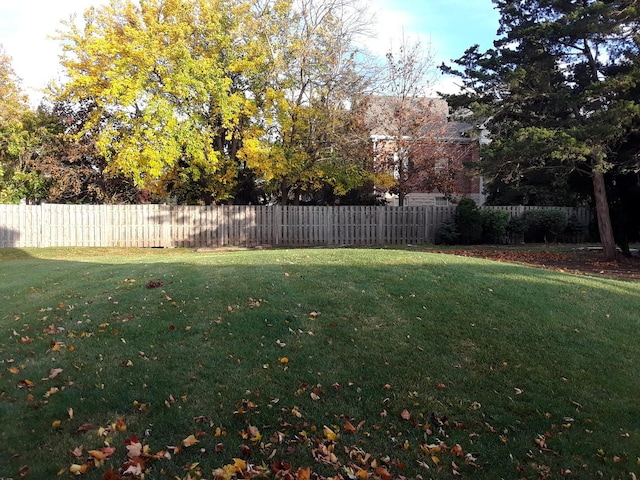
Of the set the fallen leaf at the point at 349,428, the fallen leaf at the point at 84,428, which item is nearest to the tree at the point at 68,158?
the fallen leaf at the point at 84,428

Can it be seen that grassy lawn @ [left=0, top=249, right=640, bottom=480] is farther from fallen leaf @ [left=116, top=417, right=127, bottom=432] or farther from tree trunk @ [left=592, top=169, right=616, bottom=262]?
tree trunk @ [left=592, top=169, right=616, bottom=262]

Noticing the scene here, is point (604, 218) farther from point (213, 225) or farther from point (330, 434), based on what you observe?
point (330, 434)

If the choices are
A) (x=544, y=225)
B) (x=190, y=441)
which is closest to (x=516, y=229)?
(x=544, y=225)

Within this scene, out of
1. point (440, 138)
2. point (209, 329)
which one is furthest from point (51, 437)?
point (440, 138)

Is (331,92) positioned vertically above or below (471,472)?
above

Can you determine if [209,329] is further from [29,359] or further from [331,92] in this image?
[331,92]

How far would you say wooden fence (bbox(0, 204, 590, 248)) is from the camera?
19109mm

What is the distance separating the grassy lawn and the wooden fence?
12.2m

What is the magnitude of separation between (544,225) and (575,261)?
23.9 feet

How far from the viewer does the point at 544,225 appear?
22.2 m

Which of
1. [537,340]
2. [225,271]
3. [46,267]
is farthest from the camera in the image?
[46,267]

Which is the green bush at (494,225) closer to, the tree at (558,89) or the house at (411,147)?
the house at (411,147)

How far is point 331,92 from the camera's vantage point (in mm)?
20906

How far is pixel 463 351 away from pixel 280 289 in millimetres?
2908
